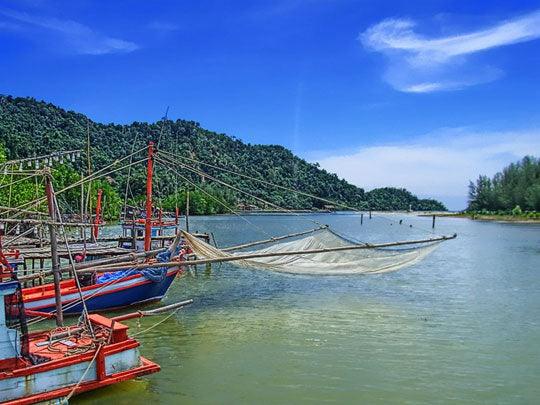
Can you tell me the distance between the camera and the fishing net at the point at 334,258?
18.5 meters

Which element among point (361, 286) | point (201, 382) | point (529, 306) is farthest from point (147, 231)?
point (529, 306)

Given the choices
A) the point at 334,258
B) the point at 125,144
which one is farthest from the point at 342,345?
the point at 125,144

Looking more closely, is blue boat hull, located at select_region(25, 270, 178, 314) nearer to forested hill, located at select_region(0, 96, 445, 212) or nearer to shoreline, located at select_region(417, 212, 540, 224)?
forested hill, located at select_region(0, 96, 445, 212)

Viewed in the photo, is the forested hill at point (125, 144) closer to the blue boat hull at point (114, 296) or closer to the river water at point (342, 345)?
the river water at point (342, 345)

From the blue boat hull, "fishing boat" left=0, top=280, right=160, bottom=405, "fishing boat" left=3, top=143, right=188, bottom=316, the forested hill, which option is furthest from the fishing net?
the forested hill

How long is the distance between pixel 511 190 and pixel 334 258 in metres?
131

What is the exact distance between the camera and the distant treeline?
12425 cm

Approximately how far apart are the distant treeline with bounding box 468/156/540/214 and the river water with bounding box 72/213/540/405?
108459mm

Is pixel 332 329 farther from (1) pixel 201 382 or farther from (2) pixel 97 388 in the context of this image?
(2) pixel 97 388

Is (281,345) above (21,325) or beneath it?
beneath

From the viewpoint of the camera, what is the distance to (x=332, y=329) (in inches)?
687

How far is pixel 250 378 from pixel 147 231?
347 inches

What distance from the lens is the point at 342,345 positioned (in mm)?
15602

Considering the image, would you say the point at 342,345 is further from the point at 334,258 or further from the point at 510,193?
the point at 510,193
